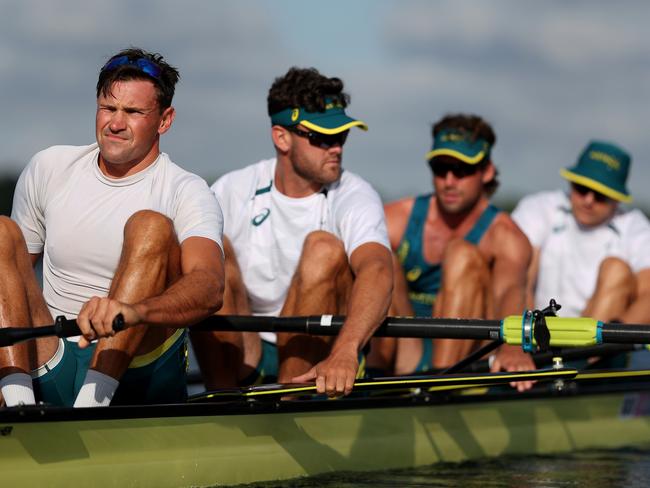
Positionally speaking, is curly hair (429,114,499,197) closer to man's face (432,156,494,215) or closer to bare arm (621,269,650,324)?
man's face (432,156,494,215)

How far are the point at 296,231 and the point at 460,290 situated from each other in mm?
1458

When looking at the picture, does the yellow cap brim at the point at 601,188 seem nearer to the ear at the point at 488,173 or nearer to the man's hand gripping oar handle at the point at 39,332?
the ear at the point at 488,173

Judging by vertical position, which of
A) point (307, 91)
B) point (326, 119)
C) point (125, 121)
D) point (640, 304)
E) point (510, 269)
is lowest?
point (640, 304)

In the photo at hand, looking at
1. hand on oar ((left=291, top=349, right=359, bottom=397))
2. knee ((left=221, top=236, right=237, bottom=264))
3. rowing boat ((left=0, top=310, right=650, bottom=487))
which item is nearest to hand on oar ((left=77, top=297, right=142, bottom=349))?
rowing boat ((left=0, top=310, right=650, bottom=487))

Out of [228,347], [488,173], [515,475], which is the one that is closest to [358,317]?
[228,347]

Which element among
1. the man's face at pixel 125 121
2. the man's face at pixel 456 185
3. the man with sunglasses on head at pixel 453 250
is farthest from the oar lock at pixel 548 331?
the man's face at pixel 456 185

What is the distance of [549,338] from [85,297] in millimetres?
2432

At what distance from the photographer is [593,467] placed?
784 centimetres

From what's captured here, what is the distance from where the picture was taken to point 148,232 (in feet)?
18.6

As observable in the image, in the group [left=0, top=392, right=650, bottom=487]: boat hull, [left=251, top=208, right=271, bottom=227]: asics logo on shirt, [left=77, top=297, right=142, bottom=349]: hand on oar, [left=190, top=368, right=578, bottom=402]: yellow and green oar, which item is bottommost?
[left=0, top=392, right=650, bottom=487]: boat hull

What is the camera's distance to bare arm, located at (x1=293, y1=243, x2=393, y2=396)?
617 cm

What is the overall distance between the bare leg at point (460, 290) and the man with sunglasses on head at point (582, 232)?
4.11 feet

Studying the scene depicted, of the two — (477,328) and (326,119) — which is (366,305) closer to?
(477,328)

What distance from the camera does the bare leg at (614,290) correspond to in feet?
30.9
